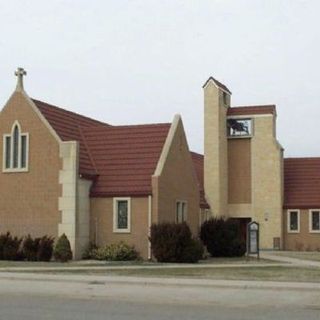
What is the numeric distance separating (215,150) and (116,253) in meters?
17.6

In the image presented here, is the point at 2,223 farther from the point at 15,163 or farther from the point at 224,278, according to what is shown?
the point at 224,278

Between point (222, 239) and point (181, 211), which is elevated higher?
point (181, 211)

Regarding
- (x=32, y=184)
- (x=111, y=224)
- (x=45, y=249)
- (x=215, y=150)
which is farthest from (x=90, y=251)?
(x=215, y=150)

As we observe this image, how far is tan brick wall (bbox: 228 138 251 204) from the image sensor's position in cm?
4994

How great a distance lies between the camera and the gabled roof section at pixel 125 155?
34.4 m

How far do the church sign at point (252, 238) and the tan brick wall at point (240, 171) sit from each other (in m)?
14.6

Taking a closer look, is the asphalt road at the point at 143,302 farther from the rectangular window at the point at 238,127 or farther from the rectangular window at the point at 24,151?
the rectangular window at the point at 238,127

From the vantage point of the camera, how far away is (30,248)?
1273 inches

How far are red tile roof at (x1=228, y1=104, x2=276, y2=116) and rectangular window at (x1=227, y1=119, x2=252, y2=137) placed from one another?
624 mm

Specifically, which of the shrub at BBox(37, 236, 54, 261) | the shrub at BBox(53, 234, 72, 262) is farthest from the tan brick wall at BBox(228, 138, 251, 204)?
the shrub at BBox(37, 236, 54, 261)

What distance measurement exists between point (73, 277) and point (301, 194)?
3039cm

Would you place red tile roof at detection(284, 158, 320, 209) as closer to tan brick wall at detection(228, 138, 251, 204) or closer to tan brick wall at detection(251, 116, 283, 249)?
tan brick wall at detection(251, 116, 283, 249)

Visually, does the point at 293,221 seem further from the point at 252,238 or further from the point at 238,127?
the point at 252,238

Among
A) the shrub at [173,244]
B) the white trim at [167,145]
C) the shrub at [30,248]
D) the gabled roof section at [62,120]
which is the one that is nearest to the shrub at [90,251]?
the shrub at [30,248]
